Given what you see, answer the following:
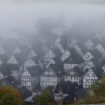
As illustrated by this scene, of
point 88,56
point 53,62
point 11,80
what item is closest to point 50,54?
point 53,62

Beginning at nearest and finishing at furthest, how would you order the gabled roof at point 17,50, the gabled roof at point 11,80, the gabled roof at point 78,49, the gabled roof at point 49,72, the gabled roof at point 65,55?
the gabled roof at point 11,80 → the gabled roof at point 49,72 → the gabled roof at point 65,55 → the gabled roof at point 78,49 → the gabled roof at point 17,50

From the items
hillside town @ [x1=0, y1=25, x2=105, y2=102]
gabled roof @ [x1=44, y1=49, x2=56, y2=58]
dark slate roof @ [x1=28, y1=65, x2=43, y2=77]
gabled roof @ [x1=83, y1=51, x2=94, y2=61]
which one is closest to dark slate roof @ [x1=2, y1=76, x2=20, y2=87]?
hillside town @ [x1=0, y1=25, x2=105, y2=102]

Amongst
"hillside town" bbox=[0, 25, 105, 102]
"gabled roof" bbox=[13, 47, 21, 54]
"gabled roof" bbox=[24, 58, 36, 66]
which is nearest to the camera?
"hillside town" bbox=[0, 25, 105, 102]

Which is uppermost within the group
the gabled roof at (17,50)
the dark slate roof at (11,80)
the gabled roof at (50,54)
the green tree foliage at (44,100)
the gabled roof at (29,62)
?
the gabled roof at (17,50)

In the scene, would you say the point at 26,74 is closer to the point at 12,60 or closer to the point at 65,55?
the point at 12,60

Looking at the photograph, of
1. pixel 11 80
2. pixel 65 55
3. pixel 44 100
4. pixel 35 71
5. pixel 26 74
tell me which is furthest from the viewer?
pixel 65 55

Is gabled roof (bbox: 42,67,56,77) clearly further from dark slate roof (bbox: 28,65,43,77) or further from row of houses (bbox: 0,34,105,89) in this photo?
dark slate roof (bbox: 28,65,43,77)

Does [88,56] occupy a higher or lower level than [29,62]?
higher

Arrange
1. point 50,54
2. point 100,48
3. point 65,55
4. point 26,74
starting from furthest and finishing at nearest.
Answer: point 100,48
point 50,54
point 65,55
point 26,74

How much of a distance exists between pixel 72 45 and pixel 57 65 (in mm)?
958

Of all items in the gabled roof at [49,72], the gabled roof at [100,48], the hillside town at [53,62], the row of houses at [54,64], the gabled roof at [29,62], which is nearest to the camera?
the hillside town at [53,62]

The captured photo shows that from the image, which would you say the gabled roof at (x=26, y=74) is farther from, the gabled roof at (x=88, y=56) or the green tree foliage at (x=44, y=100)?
the green tree foliage at (x=44, y=100)

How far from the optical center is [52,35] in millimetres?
13281

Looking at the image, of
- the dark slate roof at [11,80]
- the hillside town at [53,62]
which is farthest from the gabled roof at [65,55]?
the dark slate roof at [11,80]
